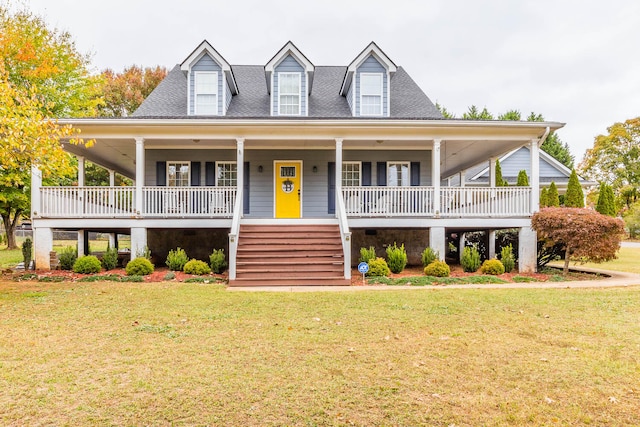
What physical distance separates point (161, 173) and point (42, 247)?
436 cm

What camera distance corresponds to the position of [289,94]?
46.7ft

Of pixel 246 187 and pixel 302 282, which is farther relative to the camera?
pixel 246 187

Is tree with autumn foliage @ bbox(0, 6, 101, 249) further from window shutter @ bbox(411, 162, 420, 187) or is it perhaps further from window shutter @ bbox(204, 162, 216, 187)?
window shutter @ bbox(411, 162, 420, 187)

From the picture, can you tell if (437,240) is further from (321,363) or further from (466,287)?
(321,363)

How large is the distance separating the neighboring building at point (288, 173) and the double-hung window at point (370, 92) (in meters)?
0.04

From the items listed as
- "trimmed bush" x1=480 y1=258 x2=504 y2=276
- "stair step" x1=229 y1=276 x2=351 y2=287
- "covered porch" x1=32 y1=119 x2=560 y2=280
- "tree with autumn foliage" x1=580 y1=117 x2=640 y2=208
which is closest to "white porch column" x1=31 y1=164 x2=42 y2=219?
"covered porch" x1=32 y1=119 x2=560 y2=280

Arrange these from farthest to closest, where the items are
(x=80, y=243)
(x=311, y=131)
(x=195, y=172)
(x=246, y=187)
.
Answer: (x=195, y=172) → (x=246, y=187) → (x=80, y=243) → (x=311, y=131)

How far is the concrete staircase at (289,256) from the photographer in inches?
379

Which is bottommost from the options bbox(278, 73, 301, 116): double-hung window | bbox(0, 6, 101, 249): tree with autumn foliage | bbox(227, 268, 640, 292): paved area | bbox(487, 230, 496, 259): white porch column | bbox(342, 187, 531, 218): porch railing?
bbox(227, 268, 640, 292): paved area

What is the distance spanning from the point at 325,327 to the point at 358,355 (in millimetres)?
1206

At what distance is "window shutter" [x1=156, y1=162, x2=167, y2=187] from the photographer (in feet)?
46.8

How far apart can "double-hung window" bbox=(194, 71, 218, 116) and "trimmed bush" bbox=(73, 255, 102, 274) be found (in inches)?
237

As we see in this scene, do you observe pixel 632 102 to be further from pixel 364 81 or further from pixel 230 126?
pixel 230 126

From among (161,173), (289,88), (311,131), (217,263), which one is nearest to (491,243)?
(311,131)
